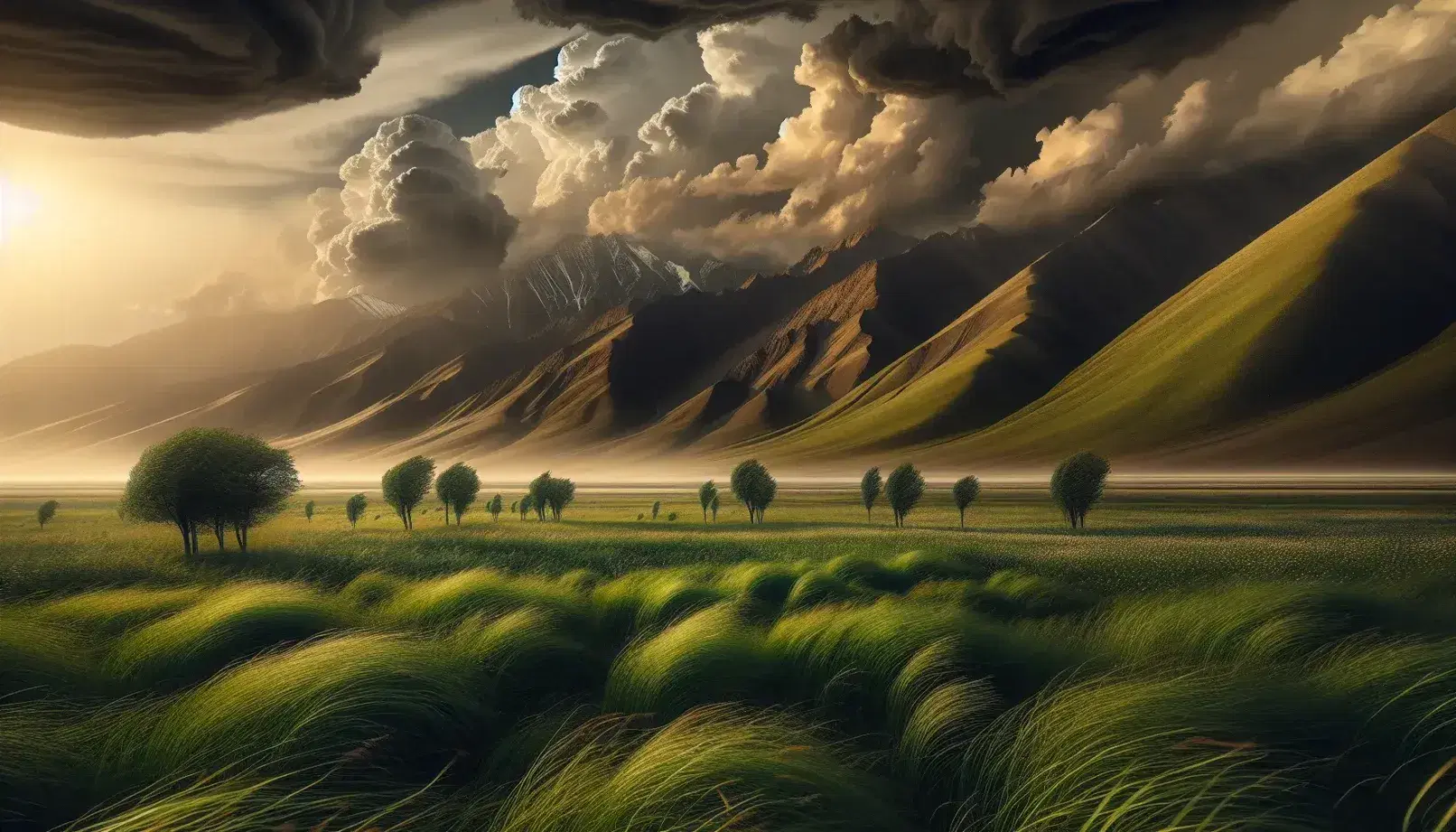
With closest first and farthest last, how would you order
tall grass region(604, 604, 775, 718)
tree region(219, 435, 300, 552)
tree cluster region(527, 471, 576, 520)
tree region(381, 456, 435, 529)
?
tall grass region(604, 604, 775, 718)
tree region(219, 435, 300, 552)
tree region(381, 456, 435, 529)
tree cluster region(527, 471, 576, 520)

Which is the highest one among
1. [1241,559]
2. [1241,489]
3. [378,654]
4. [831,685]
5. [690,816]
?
[378,654]

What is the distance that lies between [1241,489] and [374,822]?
5878 inches

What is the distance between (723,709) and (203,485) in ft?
115

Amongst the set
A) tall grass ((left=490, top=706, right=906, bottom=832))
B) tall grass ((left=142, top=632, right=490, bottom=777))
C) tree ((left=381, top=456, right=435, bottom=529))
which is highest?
tree ((left=381, top=456, right=435, bottom=529))

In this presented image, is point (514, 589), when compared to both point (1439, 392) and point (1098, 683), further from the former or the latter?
point (1439, 392)

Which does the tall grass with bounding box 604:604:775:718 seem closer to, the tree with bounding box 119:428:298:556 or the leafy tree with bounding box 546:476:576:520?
the tree with bounding box 119:428:298:556

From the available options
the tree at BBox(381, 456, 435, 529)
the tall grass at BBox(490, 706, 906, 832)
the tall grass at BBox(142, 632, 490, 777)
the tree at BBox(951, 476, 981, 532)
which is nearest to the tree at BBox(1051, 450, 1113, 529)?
the tree at BBox(951, 476, 981, 532)

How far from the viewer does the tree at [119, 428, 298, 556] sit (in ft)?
103

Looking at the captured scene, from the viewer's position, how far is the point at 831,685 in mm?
8430

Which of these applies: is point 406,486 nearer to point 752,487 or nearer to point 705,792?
point 752,487

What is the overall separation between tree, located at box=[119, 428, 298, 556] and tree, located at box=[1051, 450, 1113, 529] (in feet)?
196

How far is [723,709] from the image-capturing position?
7129 millimetres

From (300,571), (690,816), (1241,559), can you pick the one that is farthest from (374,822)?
(1241,559)

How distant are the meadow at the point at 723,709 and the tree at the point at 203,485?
63.0 ft
